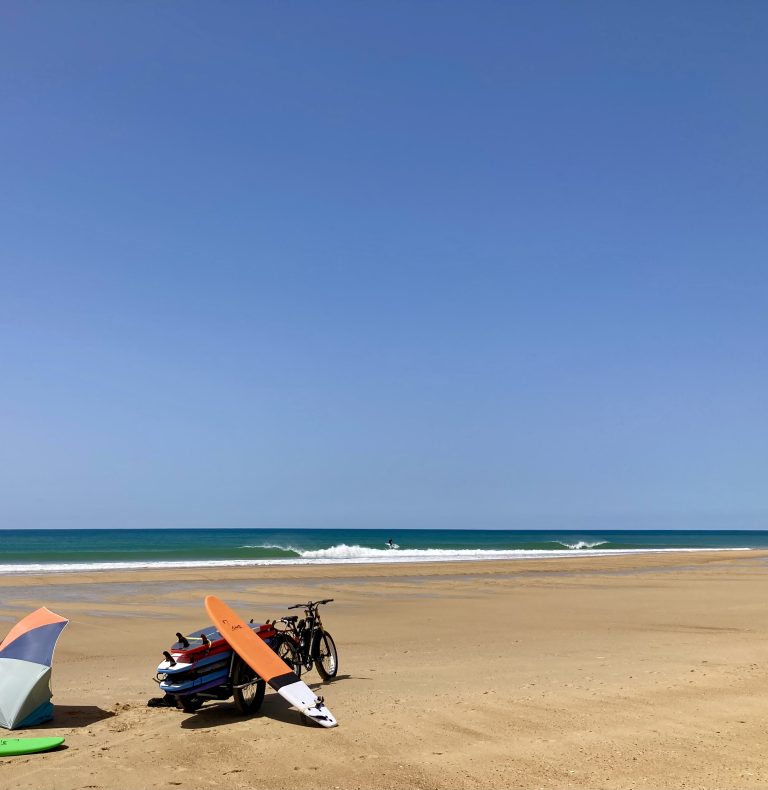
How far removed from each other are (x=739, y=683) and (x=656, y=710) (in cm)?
230

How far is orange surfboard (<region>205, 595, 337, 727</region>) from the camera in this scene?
884cm

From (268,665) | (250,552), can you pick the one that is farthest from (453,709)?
(250,552)

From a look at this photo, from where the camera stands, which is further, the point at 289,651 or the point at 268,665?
the point at 289,651

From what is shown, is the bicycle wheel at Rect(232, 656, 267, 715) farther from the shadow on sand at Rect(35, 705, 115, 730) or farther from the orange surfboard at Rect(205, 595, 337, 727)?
the shadow on sand at Rect(35, 705, 115, 730)

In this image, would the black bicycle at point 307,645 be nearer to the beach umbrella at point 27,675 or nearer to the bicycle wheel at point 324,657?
the bicycle wheel at point 324,657

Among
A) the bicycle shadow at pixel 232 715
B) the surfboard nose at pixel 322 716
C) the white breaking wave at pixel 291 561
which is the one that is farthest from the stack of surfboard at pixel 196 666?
the white breaking wave at pixel 291 561

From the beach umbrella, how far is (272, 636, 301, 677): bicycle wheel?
277 cm

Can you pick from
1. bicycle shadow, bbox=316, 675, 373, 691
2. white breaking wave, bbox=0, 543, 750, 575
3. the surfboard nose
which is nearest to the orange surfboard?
the surfboard nose

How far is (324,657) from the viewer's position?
1148 centimetres

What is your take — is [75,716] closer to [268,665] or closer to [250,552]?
[268,665]

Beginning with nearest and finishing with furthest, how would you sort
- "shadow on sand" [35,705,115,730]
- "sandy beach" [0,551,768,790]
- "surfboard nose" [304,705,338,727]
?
"sandy beach" [0,551,768,790], "surfboard nose" [304,705,338,727], "shadow on sand" [35,705,115,730]

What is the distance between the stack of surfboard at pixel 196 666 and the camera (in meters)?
8.92

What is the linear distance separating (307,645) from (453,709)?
8.46ft

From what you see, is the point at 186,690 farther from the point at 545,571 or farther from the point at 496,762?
the point at 545,571
